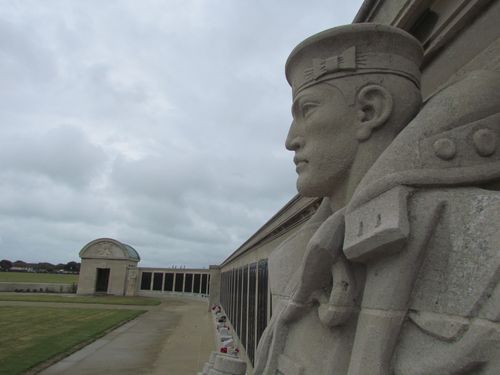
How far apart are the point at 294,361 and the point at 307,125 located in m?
1.33

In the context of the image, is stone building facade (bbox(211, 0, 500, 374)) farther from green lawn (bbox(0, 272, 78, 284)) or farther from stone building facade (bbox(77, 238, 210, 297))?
green lawn (bbox(0, 272, 78, 284))

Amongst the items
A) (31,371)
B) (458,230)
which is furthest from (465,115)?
(31,371)

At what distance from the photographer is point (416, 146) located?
179 cm

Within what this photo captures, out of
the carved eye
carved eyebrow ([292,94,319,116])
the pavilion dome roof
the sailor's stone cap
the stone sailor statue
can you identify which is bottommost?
the stone sailor statue

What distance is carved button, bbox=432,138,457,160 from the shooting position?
1710 mm

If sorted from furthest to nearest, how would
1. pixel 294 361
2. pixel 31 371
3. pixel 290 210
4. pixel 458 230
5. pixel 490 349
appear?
pixel 31 371 → pixel 290 210 → pixel 294 361 → pixel 458 230 → pixel 490 349

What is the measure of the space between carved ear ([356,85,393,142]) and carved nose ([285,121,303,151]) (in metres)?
0.38

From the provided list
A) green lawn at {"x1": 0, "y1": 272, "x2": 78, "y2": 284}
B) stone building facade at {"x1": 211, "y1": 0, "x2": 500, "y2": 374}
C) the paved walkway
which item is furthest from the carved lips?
green lawn at {"x1": 0, "y1": 272, "x2": 78, "y2": 284}

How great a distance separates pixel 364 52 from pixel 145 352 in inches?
494

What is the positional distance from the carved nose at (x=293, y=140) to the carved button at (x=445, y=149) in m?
0.90

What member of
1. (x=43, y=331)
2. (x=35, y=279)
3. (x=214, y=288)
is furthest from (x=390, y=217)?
Result: (x=35, y=279)

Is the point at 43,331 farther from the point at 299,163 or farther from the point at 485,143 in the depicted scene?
the point at 485,143

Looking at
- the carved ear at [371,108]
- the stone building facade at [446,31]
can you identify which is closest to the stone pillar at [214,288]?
the stone building facade at [446,31]

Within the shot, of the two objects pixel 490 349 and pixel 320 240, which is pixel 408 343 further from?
pixel 320 240
